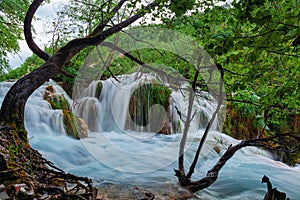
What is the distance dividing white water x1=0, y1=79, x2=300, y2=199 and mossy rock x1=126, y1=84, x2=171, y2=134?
34 centimetres

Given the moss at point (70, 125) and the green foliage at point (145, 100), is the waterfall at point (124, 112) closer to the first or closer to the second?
the green foliage at point (145, 100)

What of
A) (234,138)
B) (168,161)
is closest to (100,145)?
(168,161)

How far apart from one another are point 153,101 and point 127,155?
263 cm

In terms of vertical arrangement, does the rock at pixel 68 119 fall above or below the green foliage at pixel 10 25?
below

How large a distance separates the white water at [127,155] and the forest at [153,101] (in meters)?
0.03

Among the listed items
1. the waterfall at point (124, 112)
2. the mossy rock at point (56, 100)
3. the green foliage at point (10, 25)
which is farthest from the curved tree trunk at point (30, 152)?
the waterfall at point (124, 112)

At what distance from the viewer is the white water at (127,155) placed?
169 inches

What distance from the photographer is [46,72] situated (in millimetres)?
3018

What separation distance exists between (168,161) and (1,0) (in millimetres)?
5774

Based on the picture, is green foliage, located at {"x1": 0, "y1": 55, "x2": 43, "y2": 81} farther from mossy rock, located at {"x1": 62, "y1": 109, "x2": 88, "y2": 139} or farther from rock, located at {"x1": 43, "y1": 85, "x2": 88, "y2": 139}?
mossy rock, located at {"x1": 62, "y1": 109, "x2": 88, "y2": 139}

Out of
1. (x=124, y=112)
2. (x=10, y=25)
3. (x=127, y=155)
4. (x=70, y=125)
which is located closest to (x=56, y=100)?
(x=70, y=125)

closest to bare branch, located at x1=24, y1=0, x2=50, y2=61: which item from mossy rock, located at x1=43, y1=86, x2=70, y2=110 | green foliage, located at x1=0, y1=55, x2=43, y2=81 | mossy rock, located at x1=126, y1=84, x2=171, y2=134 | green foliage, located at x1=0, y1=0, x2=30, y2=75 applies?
green foliage, located at x1=0, y1=0, x2=30, y2=75

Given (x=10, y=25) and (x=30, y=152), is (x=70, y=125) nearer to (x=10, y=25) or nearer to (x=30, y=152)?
(x=10, y=25)

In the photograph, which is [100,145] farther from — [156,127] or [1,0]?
[1,0]
